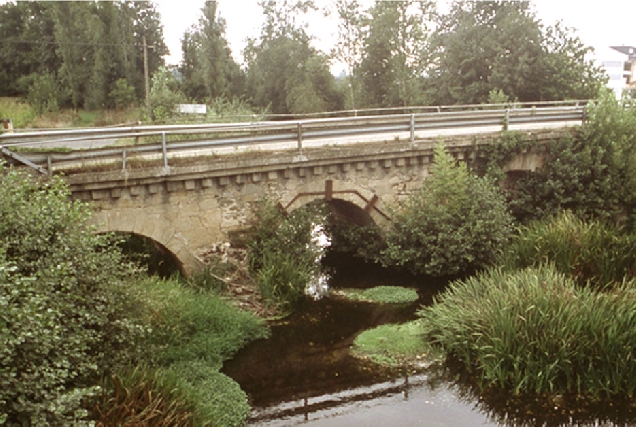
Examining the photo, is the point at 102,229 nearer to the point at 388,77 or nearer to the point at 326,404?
the point at 326,404

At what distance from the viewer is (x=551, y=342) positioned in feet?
28.5

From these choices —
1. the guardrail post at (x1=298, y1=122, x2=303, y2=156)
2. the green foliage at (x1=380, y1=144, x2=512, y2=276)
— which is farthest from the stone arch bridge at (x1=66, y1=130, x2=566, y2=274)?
the green foliage at (x1=380, y1=144, x2=512, y2=276)

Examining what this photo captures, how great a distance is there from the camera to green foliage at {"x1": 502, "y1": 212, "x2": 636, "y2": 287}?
11.7 meters

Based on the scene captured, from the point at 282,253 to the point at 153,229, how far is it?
8.95 ft

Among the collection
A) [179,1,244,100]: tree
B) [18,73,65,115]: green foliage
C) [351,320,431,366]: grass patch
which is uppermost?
[179,1,244,100]: tree

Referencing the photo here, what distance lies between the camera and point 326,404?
28.2 ft

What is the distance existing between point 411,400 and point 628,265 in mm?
6106

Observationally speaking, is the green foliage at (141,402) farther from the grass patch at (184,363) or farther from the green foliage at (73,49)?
the green foliage at (73,49)

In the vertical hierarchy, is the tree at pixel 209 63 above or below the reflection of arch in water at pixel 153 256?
above

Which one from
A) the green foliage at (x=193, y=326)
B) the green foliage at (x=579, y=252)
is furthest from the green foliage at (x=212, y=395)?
the green foliage at (x=579, y=252)

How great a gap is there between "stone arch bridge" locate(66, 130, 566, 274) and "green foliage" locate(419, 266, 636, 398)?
520cm

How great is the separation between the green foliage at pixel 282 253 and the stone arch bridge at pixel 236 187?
0.50 meters

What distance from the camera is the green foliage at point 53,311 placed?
5434mm

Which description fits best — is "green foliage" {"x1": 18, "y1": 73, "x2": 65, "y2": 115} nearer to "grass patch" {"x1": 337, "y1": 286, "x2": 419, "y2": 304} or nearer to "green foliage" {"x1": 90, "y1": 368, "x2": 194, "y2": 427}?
"grass patch" {"x1": 337, "y1": 286, "x2": 419, "y2": 304}
